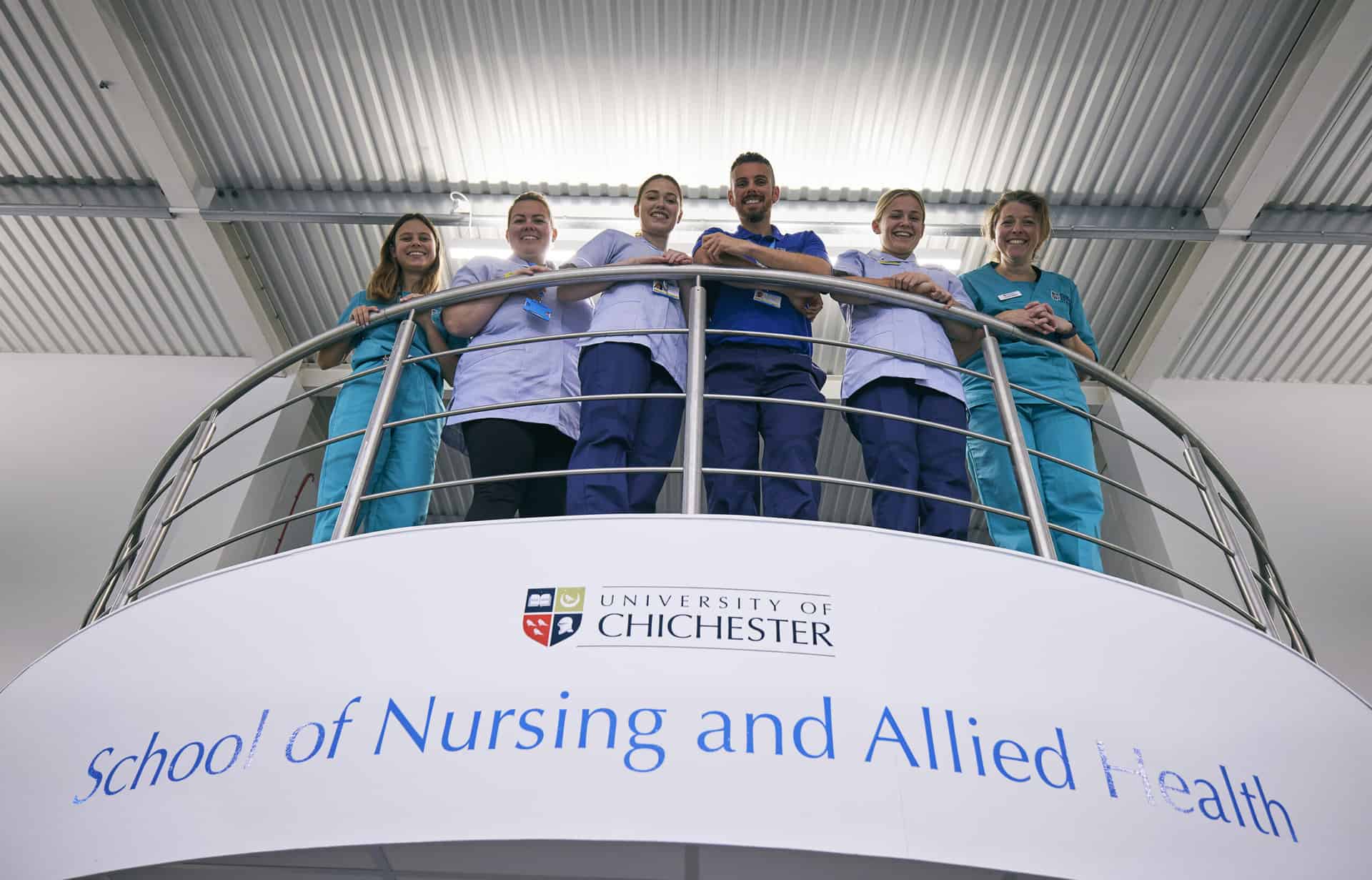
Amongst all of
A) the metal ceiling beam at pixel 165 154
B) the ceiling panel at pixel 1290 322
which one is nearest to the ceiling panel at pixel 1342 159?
the ceiling panel at pixel 1290 322

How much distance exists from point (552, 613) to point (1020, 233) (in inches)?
70.4

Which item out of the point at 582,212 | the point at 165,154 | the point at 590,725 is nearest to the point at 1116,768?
the point at 590,725

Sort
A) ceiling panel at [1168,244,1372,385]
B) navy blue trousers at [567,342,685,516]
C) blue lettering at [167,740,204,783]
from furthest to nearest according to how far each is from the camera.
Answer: ceiling panel at [1168,244,1372,385] → navy blue trousers at [567,342,685,516] → blue lettering at [167,740,204,783]

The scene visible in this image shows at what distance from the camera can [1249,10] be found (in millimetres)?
3561

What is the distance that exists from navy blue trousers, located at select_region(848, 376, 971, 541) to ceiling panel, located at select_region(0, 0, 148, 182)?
3453 millimetres

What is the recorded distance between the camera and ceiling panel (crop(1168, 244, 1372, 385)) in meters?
4.48

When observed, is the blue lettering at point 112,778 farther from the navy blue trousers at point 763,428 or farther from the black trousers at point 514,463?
the navy blue trousers at point 763,428

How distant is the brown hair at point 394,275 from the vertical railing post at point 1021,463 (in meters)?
1.49

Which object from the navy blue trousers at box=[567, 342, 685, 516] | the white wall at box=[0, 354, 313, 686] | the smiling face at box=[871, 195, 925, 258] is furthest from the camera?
the white wall at box=[0, 354, 313, 686]

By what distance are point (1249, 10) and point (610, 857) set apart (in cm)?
371

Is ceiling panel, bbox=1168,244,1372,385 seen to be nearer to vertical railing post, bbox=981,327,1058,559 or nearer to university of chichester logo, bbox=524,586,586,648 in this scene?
vertical railing post, bbox=981,327,1058,559

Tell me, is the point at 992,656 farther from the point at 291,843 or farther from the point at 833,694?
the point at 291,843

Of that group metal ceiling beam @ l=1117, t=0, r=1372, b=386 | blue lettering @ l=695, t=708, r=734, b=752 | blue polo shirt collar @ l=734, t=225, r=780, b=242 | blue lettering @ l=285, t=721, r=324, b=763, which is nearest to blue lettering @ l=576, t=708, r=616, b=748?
blue lettering @ l=695, t=708, r=734, b=752

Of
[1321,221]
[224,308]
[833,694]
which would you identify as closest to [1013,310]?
[833,694]
